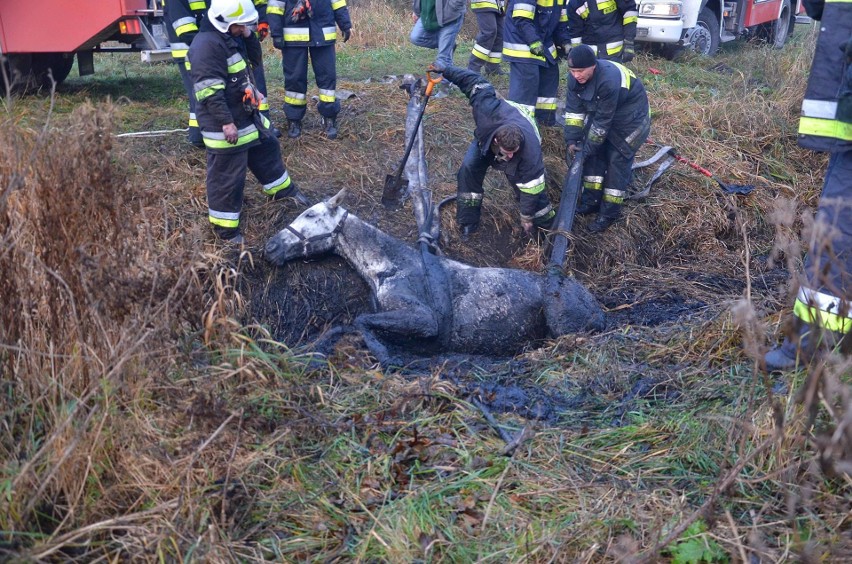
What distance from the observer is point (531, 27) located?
7.15 meters

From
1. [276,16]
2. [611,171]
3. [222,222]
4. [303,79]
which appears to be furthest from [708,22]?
[222,222]

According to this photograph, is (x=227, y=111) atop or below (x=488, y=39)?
below

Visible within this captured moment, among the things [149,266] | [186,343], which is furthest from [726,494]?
[149,266]

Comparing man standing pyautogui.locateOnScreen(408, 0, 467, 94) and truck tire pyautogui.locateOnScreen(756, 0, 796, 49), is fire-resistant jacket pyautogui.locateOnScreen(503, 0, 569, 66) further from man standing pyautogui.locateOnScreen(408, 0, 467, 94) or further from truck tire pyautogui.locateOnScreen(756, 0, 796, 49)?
truck tire pyautogui.locateOnScreen(756, 0, 796, 49)

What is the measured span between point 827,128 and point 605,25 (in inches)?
185

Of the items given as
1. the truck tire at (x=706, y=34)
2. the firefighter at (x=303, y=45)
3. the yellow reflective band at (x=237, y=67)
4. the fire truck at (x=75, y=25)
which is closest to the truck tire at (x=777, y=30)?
the truck tire at (x=706, y=34)

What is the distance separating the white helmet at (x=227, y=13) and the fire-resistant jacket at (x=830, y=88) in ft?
12.1

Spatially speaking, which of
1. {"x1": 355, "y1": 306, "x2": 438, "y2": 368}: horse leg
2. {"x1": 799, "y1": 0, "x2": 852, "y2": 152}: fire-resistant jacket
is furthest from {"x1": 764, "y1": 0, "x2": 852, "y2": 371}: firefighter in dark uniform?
{"x1": 355, "y1": 306, "x2": 438, "y2": 368}: horse leg

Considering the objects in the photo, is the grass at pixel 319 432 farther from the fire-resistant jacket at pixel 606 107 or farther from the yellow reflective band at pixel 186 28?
the yellow reflective band at pixel 186 28

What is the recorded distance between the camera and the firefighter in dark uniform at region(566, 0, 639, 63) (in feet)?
25.2

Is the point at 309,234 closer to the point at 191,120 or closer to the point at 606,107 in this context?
the point at 191,120

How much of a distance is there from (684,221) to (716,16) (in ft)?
21.0

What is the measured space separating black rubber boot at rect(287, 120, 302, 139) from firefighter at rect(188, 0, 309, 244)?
1.38 metres

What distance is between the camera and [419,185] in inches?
256
